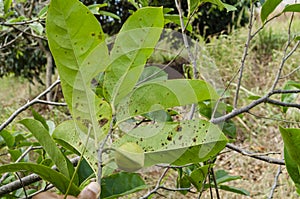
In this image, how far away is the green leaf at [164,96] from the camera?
379 millimetres

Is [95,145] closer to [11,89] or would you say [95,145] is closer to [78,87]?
[78,87]

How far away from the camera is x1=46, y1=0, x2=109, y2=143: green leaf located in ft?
1.17

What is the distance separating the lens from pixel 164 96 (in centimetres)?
40

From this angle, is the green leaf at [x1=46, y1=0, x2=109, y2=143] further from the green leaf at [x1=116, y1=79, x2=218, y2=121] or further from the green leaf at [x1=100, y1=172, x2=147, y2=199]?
the green leaf at [x1=100, y1=172, x2=147, y2=199]

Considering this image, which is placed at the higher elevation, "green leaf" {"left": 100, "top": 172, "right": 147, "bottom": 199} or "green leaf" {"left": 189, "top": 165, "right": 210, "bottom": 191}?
"green leaf" {"left": 100, "top": 172, "right": 147, "bottom": 199}

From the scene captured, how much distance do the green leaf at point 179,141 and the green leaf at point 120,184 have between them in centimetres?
14

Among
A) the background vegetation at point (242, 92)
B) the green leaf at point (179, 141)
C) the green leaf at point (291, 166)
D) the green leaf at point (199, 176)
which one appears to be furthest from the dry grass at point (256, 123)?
the green leaf at point (179, 141)

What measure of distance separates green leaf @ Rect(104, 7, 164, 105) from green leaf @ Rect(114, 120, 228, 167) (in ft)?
0.16

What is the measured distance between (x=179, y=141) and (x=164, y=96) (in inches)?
1.9

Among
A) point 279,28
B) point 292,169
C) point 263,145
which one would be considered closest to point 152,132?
point 292,169

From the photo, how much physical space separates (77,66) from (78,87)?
19 millimetres

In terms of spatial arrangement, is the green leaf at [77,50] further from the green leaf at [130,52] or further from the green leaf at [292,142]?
the green leaf at [292,142]

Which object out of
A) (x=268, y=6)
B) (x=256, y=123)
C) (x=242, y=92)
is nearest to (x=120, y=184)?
(x=268, y=6)

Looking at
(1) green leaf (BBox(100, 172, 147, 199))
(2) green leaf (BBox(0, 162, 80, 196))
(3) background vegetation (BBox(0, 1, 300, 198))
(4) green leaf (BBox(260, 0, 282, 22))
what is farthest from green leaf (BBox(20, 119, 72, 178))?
(3) background vegetation (BBox(0, 1, 300, 198))
